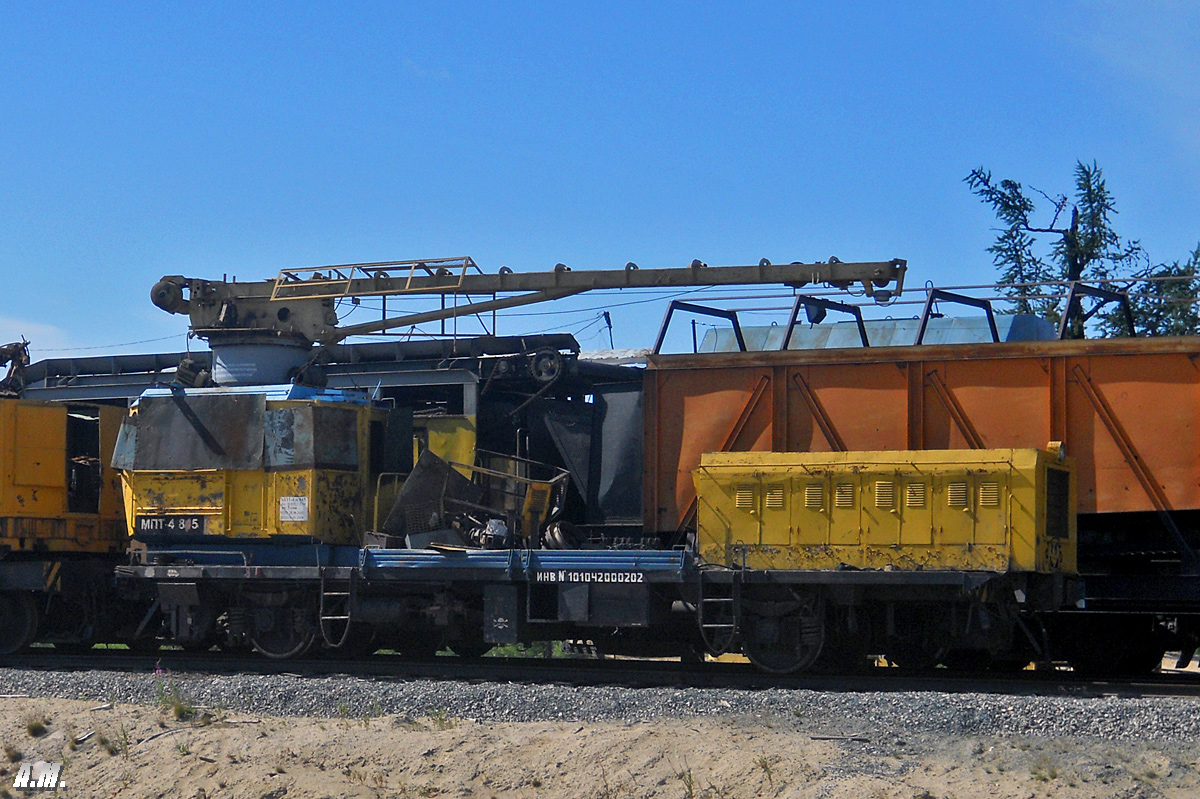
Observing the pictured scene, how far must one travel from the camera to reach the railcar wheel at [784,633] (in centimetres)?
1388

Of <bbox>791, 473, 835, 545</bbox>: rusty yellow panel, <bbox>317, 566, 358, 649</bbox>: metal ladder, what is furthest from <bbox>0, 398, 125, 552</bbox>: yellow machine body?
<bbox>791, 473, 835, 545</bbox>: rusty yellow panel

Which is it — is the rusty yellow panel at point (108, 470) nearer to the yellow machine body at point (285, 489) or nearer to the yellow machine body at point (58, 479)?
the yellow machine body at point (58, 479)

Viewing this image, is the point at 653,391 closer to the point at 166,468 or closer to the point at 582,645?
the point at 582,645

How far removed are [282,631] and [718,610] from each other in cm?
550

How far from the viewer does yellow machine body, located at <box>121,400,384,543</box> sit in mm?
15922

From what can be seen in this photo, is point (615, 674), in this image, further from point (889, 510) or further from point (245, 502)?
point (245, 502)

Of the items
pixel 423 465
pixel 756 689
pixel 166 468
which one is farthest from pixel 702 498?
pixel 166 468

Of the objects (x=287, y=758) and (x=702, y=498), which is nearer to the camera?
(x=287, y=758)

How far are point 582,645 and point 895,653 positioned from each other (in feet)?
13.2

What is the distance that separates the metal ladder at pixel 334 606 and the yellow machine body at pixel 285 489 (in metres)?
0.74

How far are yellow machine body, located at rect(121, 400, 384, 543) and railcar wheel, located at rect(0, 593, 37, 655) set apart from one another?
2.07 m

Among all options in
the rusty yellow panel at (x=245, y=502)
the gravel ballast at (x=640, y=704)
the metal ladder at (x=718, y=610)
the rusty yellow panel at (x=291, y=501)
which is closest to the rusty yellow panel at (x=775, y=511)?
the metal ladder at (x=718, y=610)

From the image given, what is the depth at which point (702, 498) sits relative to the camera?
14.6m

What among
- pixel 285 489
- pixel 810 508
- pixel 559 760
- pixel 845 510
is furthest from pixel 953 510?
pixel 285 489
